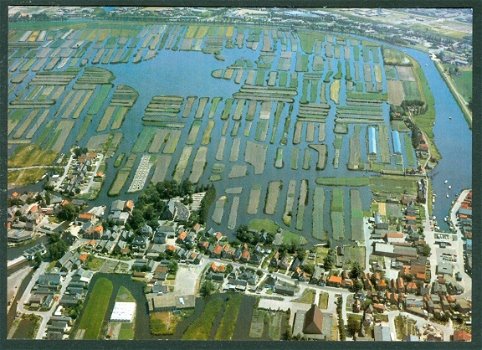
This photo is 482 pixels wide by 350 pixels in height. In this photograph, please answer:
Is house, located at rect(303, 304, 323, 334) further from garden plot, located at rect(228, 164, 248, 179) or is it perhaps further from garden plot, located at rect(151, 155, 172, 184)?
garden plot, located at rect(151, 155, 172, 184)

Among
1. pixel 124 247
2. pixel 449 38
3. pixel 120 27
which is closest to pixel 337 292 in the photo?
pixel 124 247

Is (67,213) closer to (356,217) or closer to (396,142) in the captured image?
(356,217)

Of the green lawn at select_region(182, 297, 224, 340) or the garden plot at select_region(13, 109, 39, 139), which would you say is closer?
the green lawn at select_region(182, 297, 224, 340)

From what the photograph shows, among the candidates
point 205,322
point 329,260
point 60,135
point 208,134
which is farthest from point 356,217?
Result: point 60,135

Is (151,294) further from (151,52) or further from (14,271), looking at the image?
(151,52)

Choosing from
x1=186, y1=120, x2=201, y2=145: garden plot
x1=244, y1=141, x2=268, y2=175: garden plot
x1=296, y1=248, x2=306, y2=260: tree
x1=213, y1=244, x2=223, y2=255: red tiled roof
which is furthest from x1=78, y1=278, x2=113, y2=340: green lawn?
x1=186, y1=120, x2=201, y2=145: garden plot

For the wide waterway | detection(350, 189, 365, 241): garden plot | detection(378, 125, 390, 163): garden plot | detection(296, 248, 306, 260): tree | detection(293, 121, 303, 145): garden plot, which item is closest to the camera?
detection(296, 248, 306, 260): tree
